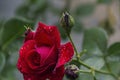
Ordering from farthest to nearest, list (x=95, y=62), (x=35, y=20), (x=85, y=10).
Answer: (x=85, y=10)
(x=35, y=20)
(x=95, y=62)

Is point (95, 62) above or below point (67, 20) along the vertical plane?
below

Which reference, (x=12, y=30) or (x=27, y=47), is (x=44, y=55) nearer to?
(x=27, y=47)

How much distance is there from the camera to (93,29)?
76 centimetres

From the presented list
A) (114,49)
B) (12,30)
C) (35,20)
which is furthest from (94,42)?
(35,20)

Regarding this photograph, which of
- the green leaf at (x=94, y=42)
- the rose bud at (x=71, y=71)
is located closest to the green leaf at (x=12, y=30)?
the green leaf at (x=94, y=42)

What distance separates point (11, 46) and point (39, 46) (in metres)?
0.32

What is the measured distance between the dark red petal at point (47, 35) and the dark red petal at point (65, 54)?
0.01 m

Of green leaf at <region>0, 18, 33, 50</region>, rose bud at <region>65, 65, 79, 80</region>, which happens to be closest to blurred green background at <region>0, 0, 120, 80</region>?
green leaf at <region>0, 18, 33, 50</region>

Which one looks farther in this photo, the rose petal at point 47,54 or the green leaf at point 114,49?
the green leaf at point 114,49

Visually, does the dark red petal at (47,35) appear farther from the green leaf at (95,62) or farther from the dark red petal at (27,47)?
the green leaf at (95,62)

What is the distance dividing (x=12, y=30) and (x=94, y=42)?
6.9 inches

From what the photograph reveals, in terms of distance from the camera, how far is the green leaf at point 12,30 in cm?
79

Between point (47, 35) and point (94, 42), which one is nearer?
point (47, 35)

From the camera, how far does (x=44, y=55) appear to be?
0.52 m
